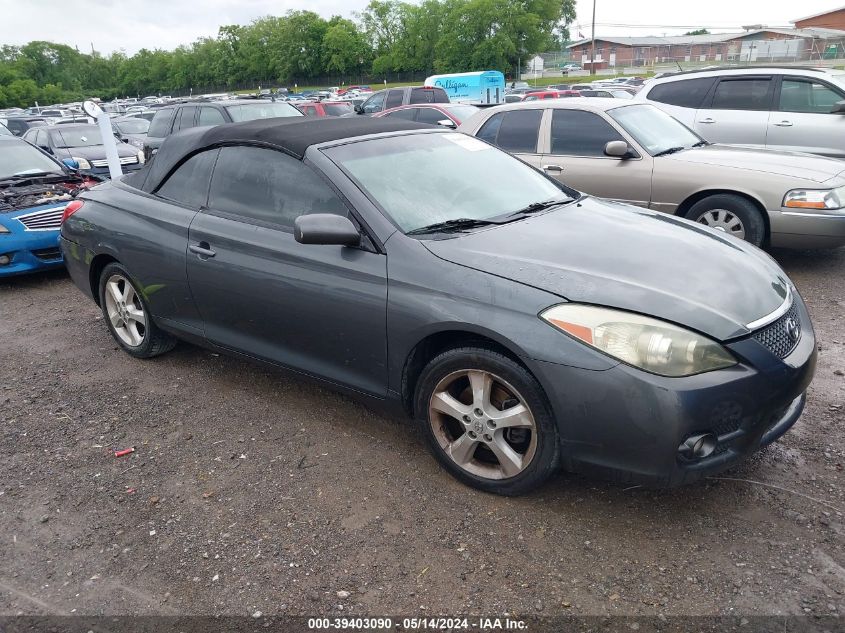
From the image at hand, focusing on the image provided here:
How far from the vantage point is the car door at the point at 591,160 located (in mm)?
6316

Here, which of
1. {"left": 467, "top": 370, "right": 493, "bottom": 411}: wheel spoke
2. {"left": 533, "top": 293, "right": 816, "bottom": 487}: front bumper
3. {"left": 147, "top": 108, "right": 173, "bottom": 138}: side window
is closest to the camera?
{"left": 533, "top": 293, "right": 816, "bottom": 487}: front bumper

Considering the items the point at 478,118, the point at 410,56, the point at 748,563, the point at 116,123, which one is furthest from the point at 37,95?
the point at 748,563

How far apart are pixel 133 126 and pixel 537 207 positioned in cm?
1934

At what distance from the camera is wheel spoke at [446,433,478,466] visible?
9.81 feet

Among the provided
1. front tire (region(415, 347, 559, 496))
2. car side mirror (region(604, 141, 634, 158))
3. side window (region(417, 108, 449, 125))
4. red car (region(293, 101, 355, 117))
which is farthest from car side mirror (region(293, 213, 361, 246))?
red car (region(293, 101, 355, 117))

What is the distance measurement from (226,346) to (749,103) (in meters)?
7.68

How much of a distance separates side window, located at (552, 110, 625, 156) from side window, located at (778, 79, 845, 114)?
3.34 meters

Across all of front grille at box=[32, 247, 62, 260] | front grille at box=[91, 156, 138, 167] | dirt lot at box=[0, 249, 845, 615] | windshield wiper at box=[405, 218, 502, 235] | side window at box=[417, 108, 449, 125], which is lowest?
dirt lot at box=[0, 249, 845, 615]

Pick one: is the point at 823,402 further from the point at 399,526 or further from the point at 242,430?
the point at 242,430

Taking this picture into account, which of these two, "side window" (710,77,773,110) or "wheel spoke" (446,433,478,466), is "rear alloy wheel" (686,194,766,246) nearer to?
"side window" (710,77,773,110)

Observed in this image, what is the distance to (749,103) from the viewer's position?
849 cm

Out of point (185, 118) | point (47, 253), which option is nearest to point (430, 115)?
point (185, 118)

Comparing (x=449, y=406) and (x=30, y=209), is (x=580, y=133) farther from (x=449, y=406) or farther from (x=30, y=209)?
(x=30, y=209)

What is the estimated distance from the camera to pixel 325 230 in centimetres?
306
